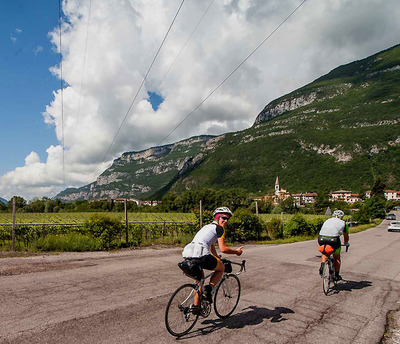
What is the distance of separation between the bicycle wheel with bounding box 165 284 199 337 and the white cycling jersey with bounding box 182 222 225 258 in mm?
504

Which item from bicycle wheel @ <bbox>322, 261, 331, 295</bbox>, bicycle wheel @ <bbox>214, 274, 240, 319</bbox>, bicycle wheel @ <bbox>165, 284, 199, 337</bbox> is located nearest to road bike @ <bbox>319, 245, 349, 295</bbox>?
bicycle wheel @ <bbox>322, 261, 331, 295</bbox>

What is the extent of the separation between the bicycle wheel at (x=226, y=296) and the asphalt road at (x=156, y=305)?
0.52ft

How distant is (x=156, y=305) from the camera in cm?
536

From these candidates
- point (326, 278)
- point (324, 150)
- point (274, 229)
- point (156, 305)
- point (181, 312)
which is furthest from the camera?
point (324, 150)

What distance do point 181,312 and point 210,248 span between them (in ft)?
3.33

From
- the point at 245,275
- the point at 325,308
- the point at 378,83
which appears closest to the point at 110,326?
the point at 325,308

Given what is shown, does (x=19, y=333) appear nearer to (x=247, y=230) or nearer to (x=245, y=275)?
(x=245, y=275)

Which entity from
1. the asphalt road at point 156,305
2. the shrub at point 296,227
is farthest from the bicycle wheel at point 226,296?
the shrub at point 296,227

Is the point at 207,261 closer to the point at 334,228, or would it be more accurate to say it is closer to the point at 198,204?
the point at 334,228

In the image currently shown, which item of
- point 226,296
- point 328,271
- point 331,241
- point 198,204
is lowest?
point 328,271

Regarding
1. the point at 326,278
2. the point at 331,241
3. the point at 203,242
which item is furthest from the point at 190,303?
the point at 331,241

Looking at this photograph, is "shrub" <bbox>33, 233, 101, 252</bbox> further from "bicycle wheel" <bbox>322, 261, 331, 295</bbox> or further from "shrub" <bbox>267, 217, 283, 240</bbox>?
"shrub" <bbox>267, 217, 283, 240</bbox>

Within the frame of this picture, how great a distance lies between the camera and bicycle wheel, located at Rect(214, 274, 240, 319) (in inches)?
188

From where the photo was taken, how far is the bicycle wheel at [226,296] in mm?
4770
